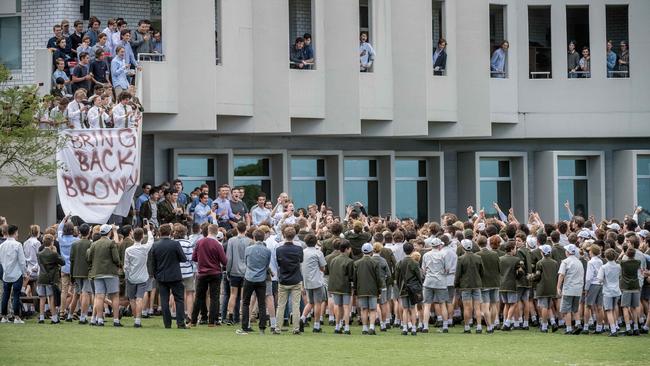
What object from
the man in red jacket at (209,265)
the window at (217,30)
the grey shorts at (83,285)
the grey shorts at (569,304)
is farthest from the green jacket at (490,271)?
the window at (217,30)

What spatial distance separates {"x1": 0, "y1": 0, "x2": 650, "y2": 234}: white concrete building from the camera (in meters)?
36.8

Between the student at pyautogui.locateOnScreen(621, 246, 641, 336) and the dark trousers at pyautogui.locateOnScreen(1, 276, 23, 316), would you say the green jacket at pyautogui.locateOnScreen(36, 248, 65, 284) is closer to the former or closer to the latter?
the dark trousers at pyautogui.locateOnScreen(1, 276, 23, 316)

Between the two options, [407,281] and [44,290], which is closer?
[407,281]

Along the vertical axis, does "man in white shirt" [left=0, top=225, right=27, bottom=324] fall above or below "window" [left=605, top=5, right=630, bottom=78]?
below

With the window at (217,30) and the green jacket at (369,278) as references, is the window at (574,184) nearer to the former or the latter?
the window at (217,30)

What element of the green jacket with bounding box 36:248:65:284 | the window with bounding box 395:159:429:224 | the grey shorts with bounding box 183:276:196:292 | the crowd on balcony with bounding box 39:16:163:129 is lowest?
the grey shorts with bounding box 183:276:196:292

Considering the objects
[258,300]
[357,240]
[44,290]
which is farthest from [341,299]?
[44,290]

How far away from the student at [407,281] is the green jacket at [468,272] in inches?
40.3

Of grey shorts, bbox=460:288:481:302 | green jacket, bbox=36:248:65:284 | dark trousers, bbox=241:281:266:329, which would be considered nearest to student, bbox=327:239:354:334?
dark trousers, bbox=241:281:266:329

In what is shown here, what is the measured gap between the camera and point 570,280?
27547 mm

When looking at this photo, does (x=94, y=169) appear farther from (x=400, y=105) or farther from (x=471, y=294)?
(x=400, y=105)

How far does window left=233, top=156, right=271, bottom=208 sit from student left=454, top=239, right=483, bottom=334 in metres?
13.6

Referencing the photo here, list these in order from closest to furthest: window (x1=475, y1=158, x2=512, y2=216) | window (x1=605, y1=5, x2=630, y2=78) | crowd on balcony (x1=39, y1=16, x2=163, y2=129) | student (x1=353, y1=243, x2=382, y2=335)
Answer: student (x1=353, y1=243, x2=382, y2=335) → crowd on balcony (x1=39, y1=16, x2=163, y2=129) → window (x1=605, y1=5, x2=630, y2=78) → window (x1=475, y1=158, x2=512, y2=216)

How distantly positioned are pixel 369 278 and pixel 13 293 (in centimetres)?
678
